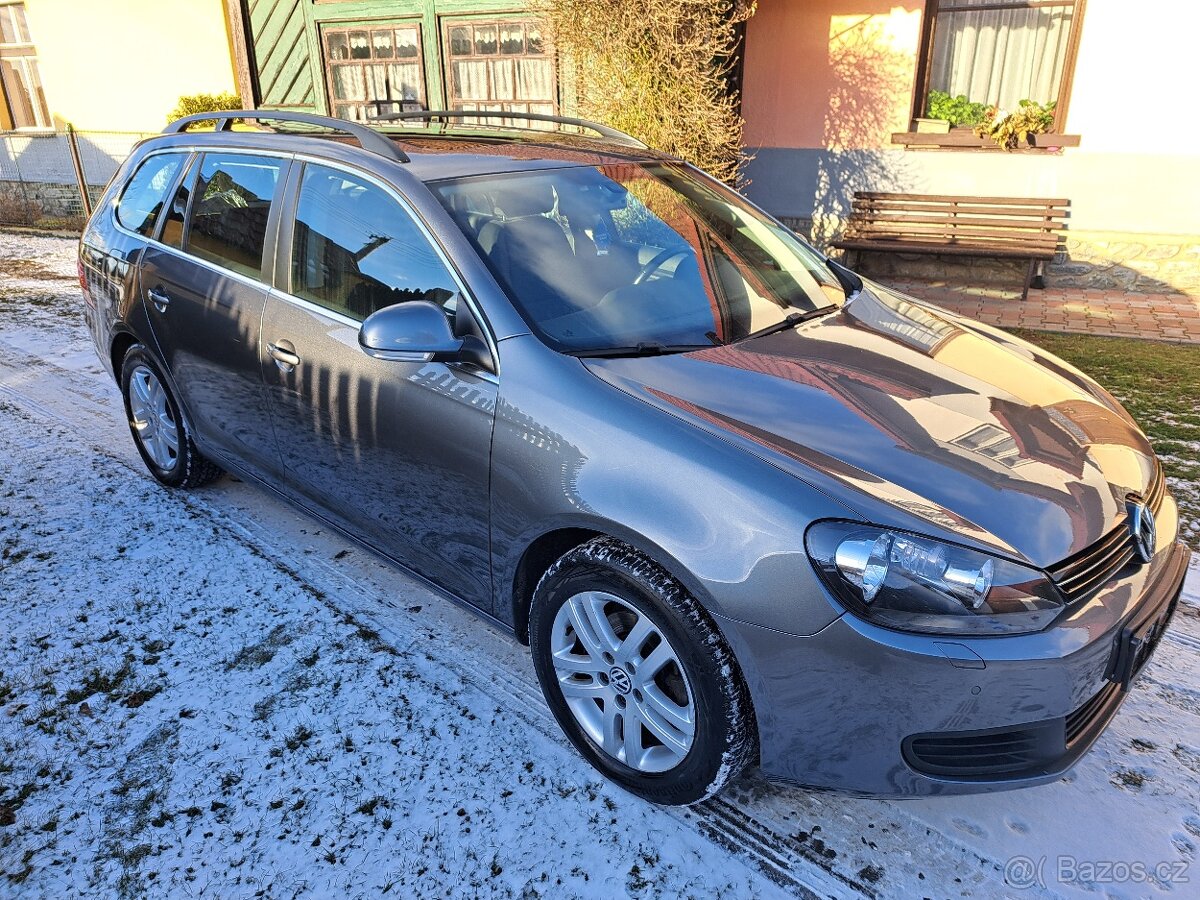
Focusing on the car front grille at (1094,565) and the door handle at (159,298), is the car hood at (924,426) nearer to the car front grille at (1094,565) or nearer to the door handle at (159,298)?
the car front grille at (1094,565)

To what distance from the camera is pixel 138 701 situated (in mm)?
2736

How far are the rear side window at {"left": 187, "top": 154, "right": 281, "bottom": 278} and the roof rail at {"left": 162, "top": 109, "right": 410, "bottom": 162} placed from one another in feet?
0.83

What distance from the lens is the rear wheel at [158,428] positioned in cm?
396

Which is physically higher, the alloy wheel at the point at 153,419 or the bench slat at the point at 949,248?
the bench slat at the point at 949,248

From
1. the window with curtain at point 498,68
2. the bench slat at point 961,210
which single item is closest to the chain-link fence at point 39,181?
the window with curtain at point 498,68

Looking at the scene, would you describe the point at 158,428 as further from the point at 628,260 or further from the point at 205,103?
the point at 205,103

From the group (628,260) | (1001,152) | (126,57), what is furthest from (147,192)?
(126,57)

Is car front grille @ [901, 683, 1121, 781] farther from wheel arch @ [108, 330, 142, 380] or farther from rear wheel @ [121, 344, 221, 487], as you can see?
wheel arch @ [108, 330, 142, 380]

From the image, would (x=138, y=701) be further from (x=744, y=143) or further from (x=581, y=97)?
(x=744, y=143)

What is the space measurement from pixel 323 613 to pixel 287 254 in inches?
53.3

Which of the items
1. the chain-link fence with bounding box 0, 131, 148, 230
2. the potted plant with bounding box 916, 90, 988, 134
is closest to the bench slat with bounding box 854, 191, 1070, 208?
the potted plant with bounding box 916, 90, 988, 134

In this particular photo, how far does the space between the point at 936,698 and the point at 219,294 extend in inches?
116

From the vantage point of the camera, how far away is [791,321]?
2.84m

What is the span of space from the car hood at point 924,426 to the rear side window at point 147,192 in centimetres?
267
